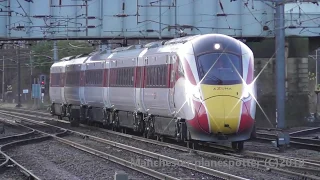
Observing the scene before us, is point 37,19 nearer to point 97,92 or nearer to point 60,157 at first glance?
point 97,92

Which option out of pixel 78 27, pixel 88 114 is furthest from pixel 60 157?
pixel 78 27

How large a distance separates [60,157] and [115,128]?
9.29m

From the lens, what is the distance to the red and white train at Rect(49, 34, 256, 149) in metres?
16.8

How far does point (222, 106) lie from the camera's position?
1677 cm

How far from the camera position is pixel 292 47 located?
34.0m

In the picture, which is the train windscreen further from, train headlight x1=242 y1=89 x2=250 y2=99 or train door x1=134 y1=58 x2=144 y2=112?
train door x1=134 y1=58 x2=144 y2=112

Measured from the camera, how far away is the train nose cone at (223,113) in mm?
16703

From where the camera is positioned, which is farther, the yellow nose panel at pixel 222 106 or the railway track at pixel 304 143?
the railway track at pixel 304 143

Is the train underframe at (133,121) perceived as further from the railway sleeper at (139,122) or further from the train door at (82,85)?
the train door at (82,85)

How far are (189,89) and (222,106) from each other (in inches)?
41.6

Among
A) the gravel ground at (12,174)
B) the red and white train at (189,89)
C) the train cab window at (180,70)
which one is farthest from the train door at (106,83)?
the gravel ground at (12,174)

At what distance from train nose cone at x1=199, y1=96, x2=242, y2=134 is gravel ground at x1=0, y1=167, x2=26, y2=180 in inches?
202

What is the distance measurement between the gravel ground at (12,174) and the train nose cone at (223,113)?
512 cm

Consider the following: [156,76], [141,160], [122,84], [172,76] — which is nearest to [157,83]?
[156,76]
